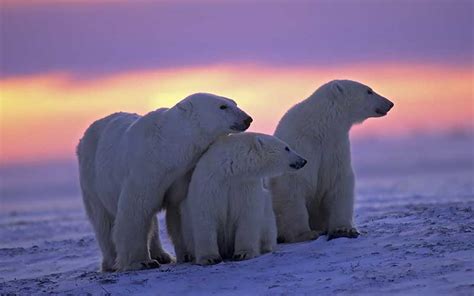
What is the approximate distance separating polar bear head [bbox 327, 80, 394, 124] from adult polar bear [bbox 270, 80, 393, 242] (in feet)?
0.03

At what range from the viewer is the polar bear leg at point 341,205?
30.2ft

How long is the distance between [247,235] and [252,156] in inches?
27.9

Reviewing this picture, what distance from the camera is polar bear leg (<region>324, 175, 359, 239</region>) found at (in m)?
9.20

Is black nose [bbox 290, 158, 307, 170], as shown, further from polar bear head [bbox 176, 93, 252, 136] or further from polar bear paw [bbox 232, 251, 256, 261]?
polar bear paw [bbox 232, 251, 256, 261]

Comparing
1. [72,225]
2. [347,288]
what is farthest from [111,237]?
[72,225]

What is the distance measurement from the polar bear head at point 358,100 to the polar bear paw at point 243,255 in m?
1.94

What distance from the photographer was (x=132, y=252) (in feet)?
28.4

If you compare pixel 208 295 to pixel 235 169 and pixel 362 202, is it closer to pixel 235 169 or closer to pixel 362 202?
pixel 235 169

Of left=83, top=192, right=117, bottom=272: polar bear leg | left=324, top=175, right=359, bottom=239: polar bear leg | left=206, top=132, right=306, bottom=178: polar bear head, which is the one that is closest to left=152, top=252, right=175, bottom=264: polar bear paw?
left=83, top=192, right=117, bottom=272: polar bear leg

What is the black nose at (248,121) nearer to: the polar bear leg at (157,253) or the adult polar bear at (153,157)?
the adult polar bear at (153,157)

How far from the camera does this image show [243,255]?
8391 mm

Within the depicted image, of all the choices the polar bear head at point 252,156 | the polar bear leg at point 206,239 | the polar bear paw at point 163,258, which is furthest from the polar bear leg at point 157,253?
the polar bear head at point 252,156

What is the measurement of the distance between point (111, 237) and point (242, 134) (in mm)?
1777

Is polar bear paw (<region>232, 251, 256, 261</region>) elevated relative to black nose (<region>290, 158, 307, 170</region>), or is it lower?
lower
